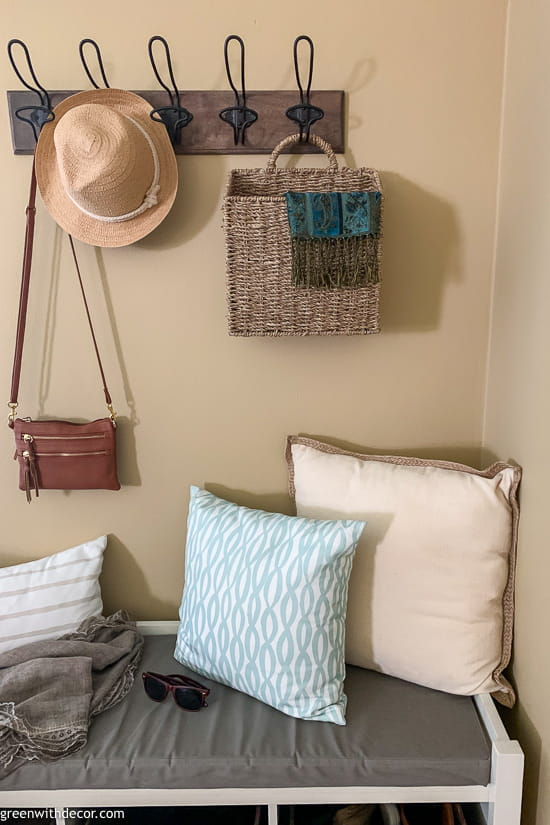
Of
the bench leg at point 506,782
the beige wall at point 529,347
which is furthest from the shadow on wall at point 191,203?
the bench leg at point 506,782

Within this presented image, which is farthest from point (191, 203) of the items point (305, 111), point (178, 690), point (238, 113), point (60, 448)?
point (178, 690)

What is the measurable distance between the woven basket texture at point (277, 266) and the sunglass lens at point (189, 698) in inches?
31.7

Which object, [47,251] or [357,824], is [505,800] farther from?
[47,251]

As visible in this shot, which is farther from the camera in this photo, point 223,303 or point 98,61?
point 223,303

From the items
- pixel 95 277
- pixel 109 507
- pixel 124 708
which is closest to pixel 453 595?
pixel 124 708

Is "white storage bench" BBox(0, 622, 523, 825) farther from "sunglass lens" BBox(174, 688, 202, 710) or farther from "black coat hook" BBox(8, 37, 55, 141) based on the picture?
"black coat hook" BBox(8, 37, 55, 141)

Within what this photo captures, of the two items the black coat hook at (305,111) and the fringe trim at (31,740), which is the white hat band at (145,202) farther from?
the fringe trim at (31,740)

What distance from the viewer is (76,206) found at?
4.77 ft

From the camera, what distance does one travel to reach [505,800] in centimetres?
123

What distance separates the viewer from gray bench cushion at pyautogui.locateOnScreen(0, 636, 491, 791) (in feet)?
4.07

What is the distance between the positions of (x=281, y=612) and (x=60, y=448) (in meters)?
0.68

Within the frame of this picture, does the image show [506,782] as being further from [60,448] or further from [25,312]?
[25,312]

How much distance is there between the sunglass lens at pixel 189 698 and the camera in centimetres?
137

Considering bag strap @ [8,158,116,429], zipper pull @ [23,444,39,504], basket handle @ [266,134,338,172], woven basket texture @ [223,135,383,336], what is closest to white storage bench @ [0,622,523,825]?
zipper pull @ [23,444,39,504]
